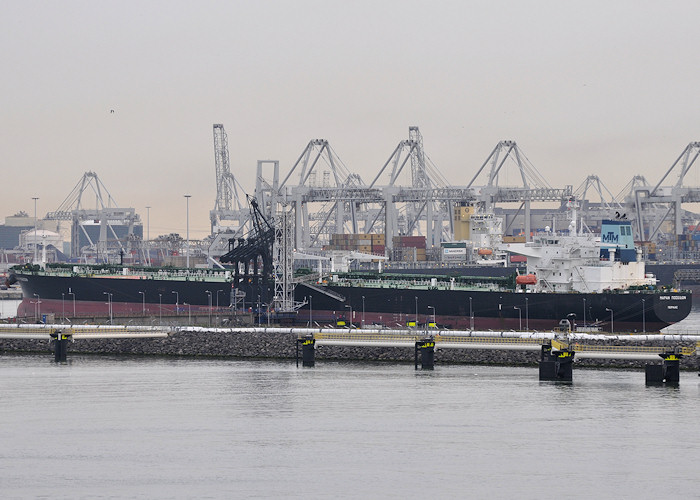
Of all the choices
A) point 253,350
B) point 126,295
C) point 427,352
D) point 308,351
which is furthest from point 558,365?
point 126,295

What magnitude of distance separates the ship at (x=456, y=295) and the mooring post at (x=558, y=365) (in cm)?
1821

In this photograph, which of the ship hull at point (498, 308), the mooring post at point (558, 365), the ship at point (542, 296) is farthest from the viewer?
the ship at point (542, 296)

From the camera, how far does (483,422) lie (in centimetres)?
5197

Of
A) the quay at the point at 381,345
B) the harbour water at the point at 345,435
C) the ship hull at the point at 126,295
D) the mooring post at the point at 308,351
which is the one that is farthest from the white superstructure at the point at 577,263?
the ship hull at the point at 126,295

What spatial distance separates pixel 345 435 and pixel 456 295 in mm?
47742

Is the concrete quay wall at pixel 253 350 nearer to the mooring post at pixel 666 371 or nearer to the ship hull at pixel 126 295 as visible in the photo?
the mooring post at pixel 666 371

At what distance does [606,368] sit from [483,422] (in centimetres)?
2134

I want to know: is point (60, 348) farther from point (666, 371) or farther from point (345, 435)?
point (666, 371)

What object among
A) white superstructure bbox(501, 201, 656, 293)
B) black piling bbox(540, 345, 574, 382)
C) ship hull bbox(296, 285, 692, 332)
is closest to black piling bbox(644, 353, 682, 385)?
black piling bbox(540, 345, 574, 382)

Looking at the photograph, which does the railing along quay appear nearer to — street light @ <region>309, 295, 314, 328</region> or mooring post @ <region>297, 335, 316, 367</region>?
mooring post @ <region>297, 335, 316, 367</region>

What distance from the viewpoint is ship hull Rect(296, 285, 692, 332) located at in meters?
88.9

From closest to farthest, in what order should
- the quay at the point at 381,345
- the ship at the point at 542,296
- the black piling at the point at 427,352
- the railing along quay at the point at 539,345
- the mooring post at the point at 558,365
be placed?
the railing along quay at the point at 539,345 < the mooring post at the point at 558,365 < the quay at the point at 381,345 < the black piling at the point at 427,352 < the ship at the point at 542,296

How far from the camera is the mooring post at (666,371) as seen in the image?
63.2 meters

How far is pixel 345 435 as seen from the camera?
49.3 meters
